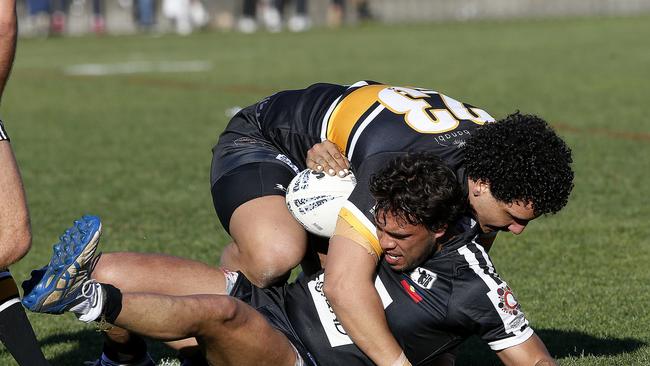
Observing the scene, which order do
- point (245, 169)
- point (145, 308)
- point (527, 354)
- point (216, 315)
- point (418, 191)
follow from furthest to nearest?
point (245, 169) → point (527, 354) → point (418, 191) → point (216, 315) → point (145, 308)

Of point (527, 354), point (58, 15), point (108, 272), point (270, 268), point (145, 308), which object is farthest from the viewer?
point (58, 15)

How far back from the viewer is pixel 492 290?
4.50m

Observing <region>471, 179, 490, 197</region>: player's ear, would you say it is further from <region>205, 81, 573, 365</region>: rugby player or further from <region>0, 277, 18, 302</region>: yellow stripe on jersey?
<region>0, 277, 18, 302</region>: yellow stripe on jersey

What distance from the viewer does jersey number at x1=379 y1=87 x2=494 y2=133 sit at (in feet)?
15.6

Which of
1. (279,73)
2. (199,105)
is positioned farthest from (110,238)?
(279,73)


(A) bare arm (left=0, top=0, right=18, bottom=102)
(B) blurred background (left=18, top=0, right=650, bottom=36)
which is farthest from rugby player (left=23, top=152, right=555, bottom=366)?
(B) blurred background (left=18, top=0, right=650, bottom=36)

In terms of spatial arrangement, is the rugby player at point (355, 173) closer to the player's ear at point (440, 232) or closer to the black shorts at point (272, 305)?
the black shorts at point (272, 305)

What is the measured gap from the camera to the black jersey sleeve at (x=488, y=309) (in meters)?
4.48

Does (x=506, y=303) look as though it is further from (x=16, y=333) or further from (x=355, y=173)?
(x=16, y=333)

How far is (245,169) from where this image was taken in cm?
537

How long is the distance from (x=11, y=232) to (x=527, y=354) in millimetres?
2082

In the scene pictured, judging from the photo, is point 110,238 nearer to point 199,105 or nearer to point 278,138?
point 278,138

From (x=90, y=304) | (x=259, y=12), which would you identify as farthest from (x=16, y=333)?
(x=259, y=12)

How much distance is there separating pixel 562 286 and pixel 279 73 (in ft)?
46.6
